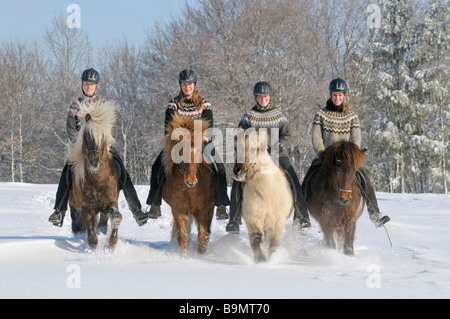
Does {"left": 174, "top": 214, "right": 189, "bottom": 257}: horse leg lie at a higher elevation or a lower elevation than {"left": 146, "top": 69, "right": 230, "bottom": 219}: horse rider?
lower

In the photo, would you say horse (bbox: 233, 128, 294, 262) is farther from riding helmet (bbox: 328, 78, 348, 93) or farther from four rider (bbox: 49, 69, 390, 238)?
riding helmet (bbox: 328, 78, 348, 93)

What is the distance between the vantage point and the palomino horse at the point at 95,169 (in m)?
6.52

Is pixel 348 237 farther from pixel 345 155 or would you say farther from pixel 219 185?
pixel 219 185

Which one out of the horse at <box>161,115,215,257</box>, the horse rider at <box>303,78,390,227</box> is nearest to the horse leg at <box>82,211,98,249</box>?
the horse at <box>161,115,215,257</box>

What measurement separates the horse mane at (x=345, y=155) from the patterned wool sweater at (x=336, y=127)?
2.39 feet

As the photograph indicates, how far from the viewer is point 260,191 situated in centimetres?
620

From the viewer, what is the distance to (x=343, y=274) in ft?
17.4

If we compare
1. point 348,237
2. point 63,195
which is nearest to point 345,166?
point 348,237

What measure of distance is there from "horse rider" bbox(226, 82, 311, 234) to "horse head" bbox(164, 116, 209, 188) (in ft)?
2.25

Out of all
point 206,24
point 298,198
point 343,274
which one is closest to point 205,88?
point 206,24

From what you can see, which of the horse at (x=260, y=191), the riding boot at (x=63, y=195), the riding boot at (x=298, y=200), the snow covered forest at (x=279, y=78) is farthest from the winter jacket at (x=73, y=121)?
the snow covered forest at (x=279, y=78)

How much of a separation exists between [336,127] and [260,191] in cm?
192

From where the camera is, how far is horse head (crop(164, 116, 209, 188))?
6.26 metres

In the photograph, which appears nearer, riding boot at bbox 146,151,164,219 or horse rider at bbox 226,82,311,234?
horse rider at bbox 226,82,311,234
